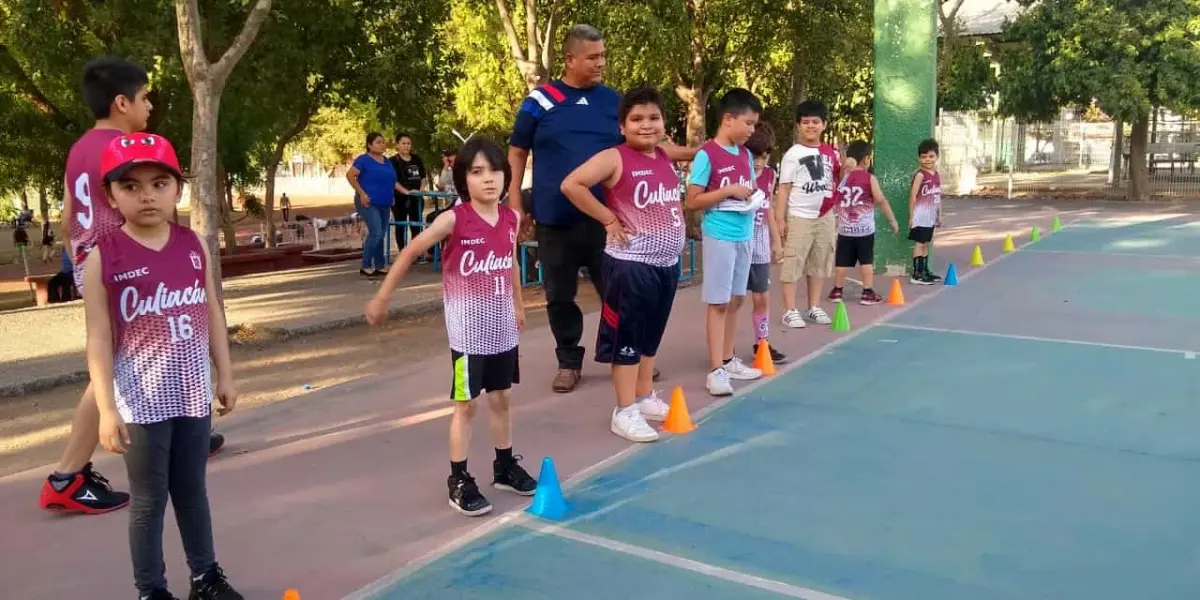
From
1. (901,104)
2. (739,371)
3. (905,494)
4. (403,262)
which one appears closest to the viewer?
(403,262)

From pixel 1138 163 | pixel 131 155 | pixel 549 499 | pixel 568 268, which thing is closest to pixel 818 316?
pixel 568 268

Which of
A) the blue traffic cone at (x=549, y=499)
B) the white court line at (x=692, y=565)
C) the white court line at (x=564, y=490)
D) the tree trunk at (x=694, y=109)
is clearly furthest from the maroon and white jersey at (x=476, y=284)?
the tree trunk at (x=694, y=109)

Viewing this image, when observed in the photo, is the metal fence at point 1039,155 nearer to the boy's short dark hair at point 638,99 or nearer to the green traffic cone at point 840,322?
the green traffic cone at point 840,322

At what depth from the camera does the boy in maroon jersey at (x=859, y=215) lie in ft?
32.1

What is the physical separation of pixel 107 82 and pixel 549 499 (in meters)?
2.83

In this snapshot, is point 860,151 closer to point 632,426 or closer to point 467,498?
point 632,426

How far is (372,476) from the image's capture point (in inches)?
202

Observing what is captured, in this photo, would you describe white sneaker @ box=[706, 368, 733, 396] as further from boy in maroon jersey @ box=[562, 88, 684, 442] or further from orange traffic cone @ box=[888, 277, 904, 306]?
orange traffic cone @ box=[888, 277, 904, 306]

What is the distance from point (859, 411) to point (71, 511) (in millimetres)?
4384

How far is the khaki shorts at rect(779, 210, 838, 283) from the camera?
8914 millimetres

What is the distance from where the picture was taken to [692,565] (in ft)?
13.1

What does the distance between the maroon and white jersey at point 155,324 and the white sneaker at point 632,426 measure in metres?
2.59

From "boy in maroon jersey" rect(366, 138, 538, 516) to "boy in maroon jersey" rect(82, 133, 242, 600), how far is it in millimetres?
1005

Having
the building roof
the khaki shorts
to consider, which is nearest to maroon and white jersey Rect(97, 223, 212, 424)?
the khaki shorts
